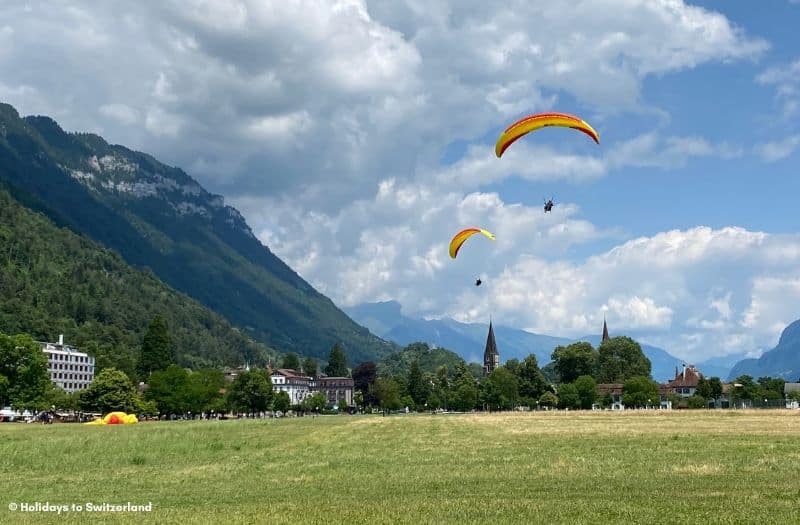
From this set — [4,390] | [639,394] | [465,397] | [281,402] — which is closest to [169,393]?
[4,390]

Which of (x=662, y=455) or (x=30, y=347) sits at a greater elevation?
(x=30, y=347)

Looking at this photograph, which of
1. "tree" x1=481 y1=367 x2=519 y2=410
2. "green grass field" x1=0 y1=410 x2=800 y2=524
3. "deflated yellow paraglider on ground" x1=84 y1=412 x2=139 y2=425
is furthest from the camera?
"tree" x1=481 y1=367 x2=519 y2=410

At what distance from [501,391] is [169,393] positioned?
78.1 meters

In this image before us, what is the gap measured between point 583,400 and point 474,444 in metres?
137

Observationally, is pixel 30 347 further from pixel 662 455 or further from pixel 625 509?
pixel 625 509

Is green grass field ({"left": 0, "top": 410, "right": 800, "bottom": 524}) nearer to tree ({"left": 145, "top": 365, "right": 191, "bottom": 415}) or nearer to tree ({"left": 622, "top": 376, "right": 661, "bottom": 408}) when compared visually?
tree ({"left": 145, "top": 365, "right": 191, "bottom": 415})

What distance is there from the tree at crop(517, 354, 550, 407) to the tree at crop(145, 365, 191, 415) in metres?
84.2

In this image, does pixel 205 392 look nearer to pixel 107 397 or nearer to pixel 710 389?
pixel 107 397

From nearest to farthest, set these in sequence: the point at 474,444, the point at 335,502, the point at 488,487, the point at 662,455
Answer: the point at 335,502
the point at 488,487
the point at 662,455
the point at 474,444

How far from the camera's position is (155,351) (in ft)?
544

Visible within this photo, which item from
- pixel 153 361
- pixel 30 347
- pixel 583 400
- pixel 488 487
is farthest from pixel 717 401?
pixel 488 487

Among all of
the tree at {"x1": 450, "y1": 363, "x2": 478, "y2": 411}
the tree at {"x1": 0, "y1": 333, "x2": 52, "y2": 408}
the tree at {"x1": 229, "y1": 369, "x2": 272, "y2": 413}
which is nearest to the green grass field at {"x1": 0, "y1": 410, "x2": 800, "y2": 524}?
the tree at {"x1": 0, "y1": 333, "x2": 52, "y2": 408}

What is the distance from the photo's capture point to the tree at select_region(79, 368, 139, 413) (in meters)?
121

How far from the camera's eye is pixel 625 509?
21.2 metres
